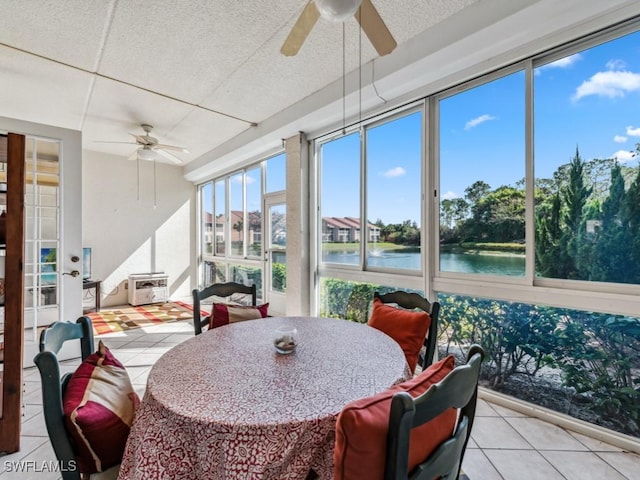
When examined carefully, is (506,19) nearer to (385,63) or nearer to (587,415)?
(385,63)

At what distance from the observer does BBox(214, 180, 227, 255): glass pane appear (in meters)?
6.03

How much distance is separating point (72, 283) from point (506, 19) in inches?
171

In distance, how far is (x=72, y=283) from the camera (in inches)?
127

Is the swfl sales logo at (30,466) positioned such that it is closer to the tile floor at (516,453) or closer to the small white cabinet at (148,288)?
the tile floor at (516,453)

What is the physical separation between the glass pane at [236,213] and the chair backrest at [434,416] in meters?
4.99

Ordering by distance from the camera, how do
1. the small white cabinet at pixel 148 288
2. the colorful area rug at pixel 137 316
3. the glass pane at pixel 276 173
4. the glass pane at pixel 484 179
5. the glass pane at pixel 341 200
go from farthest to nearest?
1. the small white cabinet at pixel 148 288
2. the glass pane at pixel 276 173
3. the colorful area rug at pixel 137 316
4. the glass pane at pixel 341 200
5. the glass pane at pixel 484 179

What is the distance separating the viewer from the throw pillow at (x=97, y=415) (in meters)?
0.98

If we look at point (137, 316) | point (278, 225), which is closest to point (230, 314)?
point (278, 225)

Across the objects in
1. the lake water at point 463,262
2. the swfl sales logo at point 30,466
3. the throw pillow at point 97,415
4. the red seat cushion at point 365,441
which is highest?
the lake water at point 463,262

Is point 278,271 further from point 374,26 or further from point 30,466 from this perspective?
point 374,26

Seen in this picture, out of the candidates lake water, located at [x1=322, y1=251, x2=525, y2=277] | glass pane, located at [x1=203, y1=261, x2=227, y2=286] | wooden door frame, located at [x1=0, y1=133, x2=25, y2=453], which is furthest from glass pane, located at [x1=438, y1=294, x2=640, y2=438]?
glass pane, located at [x1=203, y1=261, x2=227, y2=286]

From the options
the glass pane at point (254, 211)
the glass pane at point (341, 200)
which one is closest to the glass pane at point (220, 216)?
the glass pane at point (254, 211)

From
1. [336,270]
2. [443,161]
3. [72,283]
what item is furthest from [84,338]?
[443,161]

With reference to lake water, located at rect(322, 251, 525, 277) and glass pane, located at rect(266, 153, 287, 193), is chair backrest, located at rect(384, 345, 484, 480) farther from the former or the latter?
glass pane, located at rect(266, 153, 287, 193)
